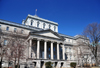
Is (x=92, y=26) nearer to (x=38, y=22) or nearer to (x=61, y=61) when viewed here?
(x=61, y=61)

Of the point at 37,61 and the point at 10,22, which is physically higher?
the point at 10,22

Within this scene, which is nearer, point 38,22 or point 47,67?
point 47,67

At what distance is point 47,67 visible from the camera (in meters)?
33.4

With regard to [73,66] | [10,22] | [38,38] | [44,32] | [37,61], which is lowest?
[73,66]

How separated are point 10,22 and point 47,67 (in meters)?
25.8

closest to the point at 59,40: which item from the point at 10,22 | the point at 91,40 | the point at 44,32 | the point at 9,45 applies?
the point at 44,32

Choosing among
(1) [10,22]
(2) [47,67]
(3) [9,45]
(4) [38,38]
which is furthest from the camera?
(1) [10,22]

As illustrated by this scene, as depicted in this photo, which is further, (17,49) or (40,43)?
(40,43)

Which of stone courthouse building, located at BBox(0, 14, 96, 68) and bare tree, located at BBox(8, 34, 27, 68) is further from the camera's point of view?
stone courthouse building, located at BBox(0, 14, 96, 68)

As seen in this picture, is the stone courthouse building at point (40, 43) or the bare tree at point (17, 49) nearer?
the bare tree at point (17, 49)

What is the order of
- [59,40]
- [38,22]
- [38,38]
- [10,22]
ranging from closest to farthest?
[38,38] < [10,22] < [59,40] < [38,22]

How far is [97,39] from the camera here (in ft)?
110

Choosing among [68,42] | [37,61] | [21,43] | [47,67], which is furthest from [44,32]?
[68,42]

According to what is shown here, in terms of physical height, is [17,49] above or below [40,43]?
below
